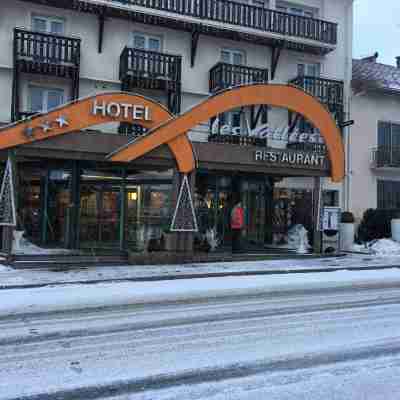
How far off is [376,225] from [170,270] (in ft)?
41.0

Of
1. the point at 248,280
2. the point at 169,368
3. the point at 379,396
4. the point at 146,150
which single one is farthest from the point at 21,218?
the point at 379,396

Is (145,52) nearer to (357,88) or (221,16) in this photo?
(221,16)

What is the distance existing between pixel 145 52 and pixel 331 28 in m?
8.76

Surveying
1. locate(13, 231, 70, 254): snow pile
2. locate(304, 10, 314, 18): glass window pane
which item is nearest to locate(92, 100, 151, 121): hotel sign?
locate(13, 231, 70, 254): snow pile

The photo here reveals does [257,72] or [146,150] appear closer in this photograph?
[146,150]

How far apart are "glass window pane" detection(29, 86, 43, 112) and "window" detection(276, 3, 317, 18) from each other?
11.2 meters

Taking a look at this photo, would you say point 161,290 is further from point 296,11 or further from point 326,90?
point 296,11

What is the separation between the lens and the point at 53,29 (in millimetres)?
19609

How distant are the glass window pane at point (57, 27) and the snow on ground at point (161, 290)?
39.5 ft

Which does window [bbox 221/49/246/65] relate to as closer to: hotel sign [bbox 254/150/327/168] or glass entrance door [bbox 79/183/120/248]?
hotel sign [bbox 254/150/327/168]

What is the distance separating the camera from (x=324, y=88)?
22.8m

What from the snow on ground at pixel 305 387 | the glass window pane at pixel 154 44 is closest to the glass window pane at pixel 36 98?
the glass window pane at pixel 154 44

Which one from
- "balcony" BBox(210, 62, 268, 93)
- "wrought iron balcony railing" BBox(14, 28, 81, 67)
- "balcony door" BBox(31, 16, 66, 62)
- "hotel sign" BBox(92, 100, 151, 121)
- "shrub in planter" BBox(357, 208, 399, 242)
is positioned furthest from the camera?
"shrub in planter" BBox(357, 208, 399, 242)

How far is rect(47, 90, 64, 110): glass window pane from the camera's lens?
1948 centimetres
